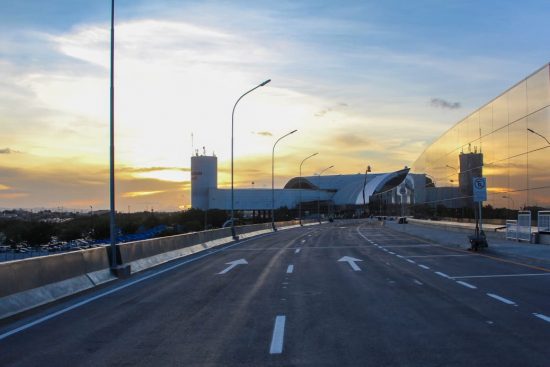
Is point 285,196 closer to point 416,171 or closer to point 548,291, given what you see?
point 416,171

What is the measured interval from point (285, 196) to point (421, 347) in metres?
168

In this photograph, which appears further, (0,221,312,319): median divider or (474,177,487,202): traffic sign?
(474,177,487,202): traffic sign

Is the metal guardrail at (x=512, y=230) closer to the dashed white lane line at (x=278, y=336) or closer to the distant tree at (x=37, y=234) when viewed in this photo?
the dashed white lane line at (x=278, y=336)

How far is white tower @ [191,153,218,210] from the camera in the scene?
493 feet

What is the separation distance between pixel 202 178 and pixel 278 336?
474ft

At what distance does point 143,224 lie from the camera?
124m

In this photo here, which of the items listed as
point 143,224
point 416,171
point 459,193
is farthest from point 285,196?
point 459,193

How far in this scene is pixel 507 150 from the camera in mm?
37688

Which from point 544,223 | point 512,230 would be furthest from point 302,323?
point 512,230

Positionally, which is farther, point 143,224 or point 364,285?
point 143,224

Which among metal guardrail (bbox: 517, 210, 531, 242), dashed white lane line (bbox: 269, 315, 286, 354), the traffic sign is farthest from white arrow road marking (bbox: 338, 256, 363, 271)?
metal guardrail (bbox: 517, 210, 531, 242)

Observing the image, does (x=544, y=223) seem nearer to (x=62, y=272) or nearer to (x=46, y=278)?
(x=62, y=272)

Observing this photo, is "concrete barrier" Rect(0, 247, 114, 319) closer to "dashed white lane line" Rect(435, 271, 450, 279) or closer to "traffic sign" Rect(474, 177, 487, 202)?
"dashed white lane line" Rect(435, 271, 450, 279)

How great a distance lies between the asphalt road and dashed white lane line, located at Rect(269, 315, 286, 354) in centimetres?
1
